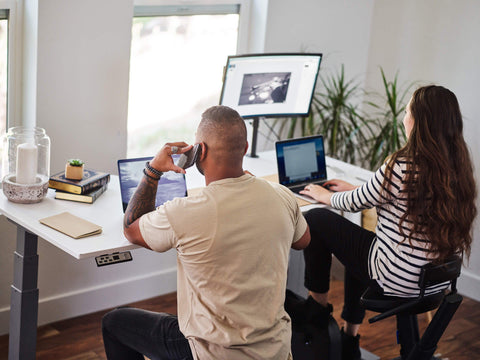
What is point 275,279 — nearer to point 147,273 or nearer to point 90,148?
point 90,148

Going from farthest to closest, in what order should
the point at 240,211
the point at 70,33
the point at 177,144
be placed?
the point at 70,33, the point at 177,144, the point at 240,211

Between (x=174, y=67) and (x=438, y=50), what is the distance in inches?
61.8

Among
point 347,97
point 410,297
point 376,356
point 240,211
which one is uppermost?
point 347,97

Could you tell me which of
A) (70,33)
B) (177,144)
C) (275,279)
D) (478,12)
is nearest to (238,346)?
(275,279)

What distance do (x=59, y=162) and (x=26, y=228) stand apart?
0.76 m

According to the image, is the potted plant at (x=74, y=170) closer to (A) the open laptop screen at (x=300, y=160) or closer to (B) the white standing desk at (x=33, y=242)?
(B) the white standing desk at (x=33, y=242)

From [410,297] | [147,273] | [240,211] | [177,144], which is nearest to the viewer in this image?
[240,211]

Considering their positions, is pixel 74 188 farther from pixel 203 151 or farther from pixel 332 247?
pixel 332 247

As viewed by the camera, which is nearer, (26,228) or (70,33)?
(26,228)

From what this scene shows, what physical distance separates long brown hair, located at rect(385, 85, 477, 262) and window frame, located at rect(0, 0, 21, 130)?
1.67 m

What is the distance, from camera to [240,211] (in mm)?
1786

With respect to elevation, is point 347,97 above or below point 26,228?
above

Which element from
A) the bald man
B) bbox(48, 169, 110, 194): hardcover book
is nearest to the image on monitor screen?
bbox(48, 169, 110, 194): hardcover book

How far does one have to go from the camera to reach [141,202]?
2066mm
